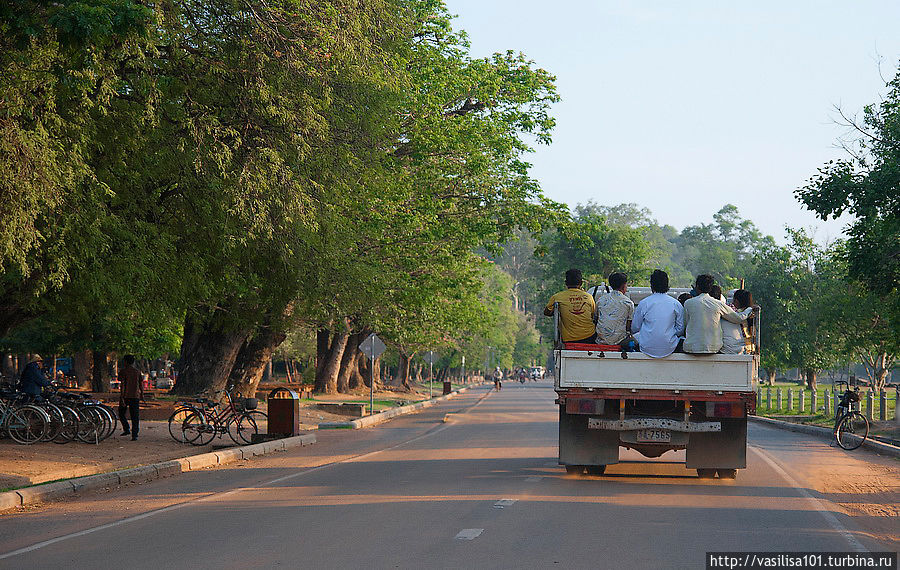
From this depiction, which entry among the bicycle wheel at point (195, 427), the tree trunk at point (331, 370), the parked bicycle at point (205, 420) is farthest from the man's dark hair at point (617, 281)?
the tree trunk at point (331, 370)

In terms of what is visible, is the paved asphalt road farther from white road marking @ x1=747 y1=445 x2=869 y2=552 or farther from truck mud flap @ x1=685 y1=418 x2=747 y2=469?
truck mud flap @ x1=685 y1=418 x2=747 y2=469

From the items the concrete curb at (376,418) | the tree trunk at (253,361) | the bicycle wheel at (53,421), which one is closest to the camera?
the bicycle wheel at (53,421)

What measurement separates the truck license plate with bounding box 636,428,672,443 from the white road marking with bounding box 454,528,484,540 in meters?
4.87

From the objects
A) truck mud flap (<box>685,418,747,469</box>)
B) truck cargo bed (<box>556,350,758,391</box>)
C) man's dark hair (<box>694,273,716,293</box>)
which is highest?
man's dark hair (<box>694,273,716,293</box>)

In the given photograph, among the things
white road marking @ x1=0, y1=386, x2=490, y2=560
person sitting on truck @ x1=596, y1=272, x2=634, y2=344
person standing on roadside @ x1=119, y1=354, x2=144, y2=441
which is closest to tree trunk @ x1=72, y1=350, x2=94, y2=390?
person standing on roadside @ x1=119, y1=354, x2=144, y2=441

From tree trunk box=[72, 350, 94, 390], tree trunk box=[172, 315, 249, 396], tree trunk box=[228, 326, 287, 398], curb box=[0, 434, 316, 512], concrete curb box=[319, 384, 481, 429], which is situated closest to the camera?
curb box=[0, 434, 316, 512]

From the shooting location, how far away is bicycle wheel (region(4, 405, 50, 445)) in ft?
67.8

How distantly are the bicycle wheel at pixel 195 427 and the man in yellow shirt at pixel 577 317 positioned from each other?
10.3 metres

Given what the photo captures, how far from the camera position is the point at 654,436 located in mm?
14555

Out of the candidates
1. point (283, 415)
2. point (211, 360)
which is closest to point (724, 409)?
point (283, 415)

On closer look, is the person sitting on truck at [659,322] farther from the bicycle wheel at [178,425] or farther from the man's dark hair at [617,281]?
the bicycle wheel at [178,425]

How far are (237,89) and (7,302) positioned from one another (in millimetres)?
5953

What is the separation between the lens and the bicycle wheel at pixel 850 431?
23328mm

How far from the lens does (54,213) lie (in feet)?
51.5
